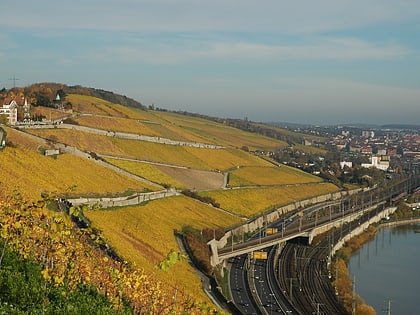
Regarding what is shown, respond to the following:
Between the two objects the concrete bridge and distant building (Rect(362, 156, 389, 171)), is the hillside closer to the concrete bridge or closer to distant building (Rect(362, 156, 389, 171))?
the concrete bridge

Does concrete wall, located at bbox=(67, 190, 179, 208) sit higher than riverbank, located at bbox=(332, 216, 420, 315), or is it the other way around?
concrete wall, located at bbox=(67, 190, 179, 208)

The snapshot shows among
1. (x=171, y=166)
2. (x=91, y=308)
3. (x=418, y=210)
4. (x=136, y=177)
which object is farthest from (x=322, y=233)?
(x=91, y=308)

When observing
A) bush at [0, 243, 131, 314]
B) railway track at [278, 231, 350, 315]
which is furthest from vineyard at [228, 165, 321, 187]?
bush at [0, 243, 131, 314]

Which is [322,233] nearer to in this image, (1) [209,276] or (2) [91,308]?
(1) [209,276]

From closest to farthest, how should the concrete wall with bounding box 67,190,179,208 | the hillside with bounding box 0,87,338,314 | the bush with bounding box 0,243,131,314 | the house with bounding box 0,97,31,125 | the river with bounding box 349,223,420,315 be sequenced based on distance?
the bush with bounding box 0,243,131,314 < the hillside with bounding box 0,87,338,314 < the concrete wall with bounding box 67,190,179,208 < the river with bounding box 349,223,420,315 < the house with bounding box 0,97,31,125

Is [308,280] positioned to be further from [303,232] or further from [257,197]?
[257,197]

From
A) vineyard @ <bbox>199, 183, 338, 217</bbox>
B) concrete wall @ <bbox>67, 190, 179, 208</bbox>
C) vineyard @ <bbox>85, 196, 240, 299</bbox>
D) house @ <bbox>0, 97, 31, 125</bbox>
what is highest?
house @ <bbox>0, 97, 31, 125</bbox>

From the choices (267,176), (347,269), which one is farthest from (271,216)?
(267,176)
